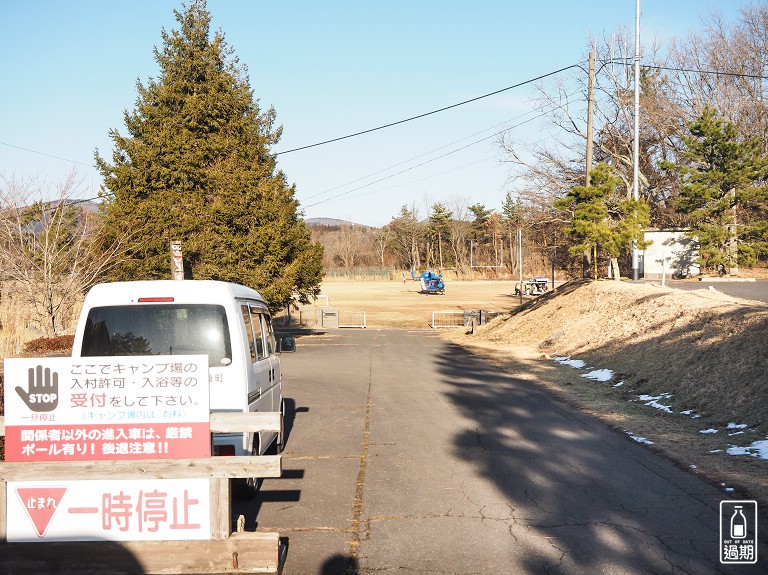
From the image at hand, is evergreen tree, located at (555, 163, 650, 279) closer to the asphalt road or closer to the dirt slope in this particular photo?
the dirt slope

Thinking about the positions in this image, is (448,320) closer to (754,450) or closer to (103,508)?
(754,450)

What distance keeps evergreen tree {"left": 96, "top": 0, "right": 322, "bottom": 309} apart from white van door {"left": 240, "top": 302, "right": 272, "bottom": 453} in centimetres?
1888

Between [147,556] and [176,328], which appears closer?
[147,556]

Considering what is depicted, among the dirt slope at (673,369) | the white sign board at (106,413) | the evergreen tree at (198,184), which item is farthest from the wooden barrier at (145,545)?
the evergreen tree at (198,184)

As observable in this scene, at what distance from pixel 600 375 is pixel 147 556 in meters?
14.2

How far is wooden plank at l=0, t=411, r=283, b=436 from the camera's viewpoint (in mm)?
4434

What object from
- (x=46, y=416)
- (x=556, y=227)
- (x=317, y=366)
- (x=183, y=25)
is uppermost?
(x=183, y=25)

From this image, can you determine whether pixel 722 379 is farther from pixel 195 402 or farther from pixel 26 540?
pixel 26 540

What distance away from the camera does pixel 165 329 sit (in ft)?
21.8

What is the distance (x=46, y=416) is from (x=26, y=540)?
800mm

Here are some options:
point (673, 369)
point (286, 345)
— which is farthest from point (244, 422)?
point (673, 369)

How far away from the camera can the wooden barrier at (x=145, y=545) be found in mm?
4332

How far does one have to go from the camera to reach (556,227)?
48906mm

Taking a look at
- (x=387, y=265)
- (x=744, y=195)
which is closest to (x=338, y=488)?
(x=744, y=195)
